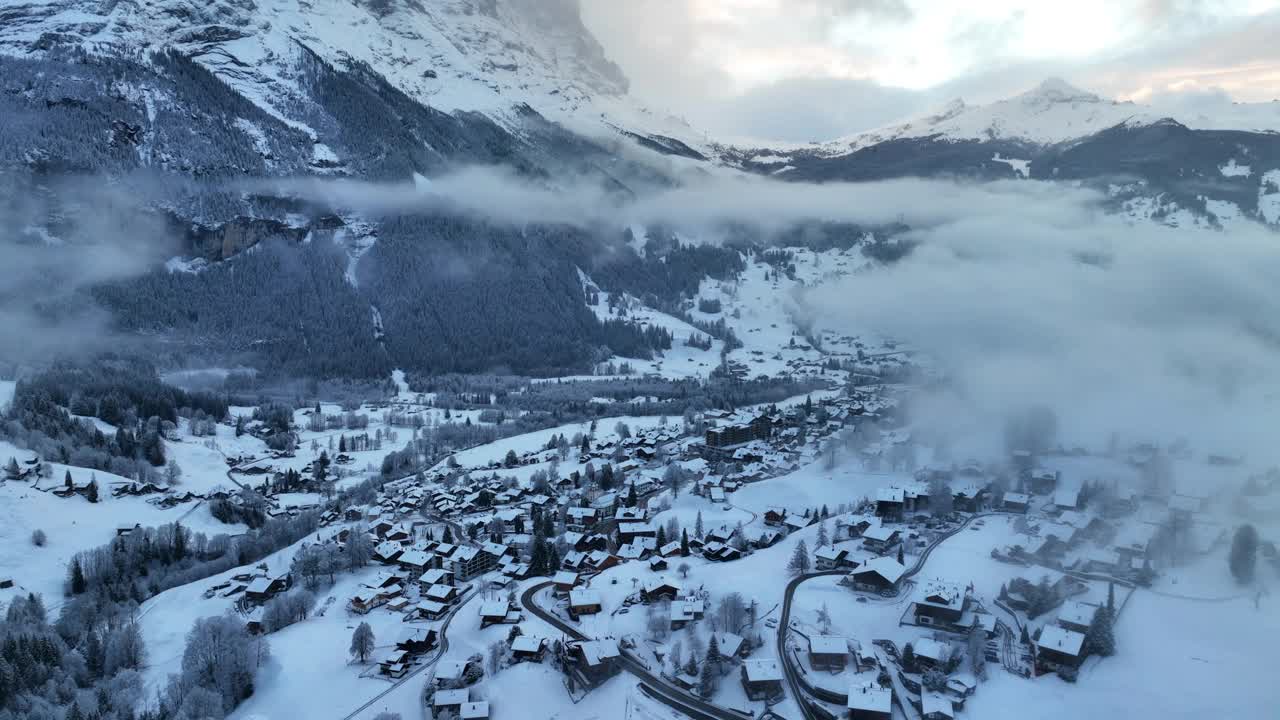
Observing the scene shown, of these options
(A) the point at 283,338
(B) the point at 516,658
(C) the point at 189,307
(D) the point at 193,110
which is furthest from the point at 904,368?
(D) the point at 193,110

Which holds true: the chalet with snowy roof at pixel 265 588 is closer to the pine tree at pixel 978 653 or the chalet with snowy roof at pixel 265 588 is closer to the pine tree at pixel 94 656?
the pine tree at pixel 94 656

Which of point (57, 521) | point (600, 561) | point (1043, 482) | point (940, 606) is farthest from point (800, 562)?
point (57, 521)

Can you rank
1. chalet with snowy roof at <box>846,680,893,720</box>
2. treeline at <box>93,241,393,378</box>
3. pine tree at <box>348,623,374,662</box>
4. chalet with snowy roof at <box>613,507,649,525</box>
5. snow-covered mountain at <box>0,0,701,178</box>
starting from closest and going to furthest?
chalet with snowy roof at <box>846,680,893,720</box> < pine tree at <box>348,623,374,662</box> < chalet with snowy roof at <box>613,507,649,525</box> < treeline at <box>93,241,393,378</box> < snow-covered mountain at <box>0,0,701,178</box>

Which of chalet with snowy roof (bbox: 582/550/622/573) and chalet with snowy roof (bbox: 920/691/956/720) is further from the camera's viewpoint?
chalet with snowy roof (bbox: 582/550/622/573)

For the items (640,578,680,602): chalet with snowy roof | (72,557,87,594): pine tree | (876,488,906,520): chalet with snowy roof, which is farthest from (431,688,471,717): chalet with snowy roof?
(876,488,906,520): chalet with snowy roof

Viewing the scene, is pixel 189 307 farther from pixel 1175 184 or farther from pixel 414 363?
pixel 1175 184

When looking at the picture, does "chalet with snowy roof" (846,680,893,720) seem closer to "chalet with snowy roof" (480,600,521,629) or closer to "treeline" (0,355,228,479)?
"chalet with snowy roof" (480,600,521,629)

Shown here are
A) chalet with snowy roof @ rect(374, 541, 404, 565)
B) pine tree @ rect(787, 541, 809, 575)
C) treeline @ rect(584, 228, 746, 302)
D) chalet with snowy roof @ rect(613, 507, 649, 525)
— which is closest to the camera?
pine tree @ rect(787, 541, 809, 575)
